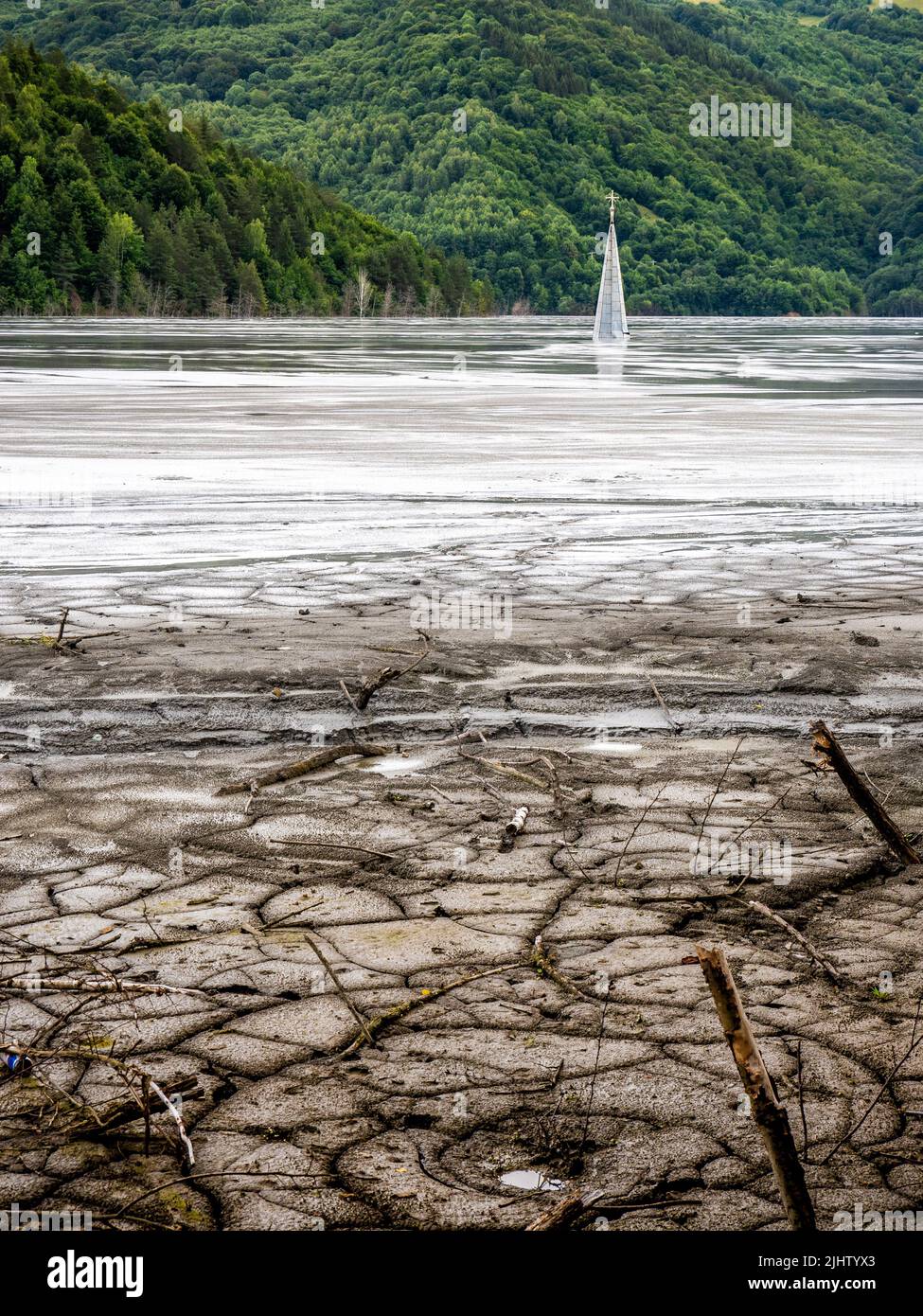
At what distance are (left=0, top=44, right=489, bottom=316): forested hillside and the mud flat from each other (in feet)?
351

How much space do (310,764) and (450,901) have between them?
1.33 meters

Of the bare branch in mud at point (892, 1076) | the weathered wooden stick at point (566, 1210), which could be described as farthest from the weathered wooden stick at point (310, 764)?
the weathered wooden stick at point (566, 1210)

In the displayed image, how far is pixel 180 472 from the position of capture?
14.4 meters

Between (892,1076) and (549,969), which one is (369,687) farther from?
(892,1076)

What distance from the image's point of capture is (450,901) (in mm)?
4133

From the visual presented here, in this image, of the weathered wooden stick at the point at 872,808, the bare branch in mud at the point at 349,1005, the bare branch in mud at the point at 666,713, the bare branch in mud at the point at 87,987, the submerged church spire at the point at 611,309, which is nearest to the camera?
the bare branch in mud at the point at 349,1005

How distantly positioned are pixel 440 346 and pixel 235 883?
5547cm

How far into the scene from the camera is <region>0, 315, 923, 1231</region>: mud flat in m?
2.84

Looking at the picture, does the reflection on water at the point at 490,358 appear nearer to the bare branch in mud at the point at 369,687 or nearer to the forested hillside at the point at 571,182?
the bare branch in mud at the point at 369,687

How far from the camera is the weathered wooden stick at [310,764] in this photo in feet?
16.9

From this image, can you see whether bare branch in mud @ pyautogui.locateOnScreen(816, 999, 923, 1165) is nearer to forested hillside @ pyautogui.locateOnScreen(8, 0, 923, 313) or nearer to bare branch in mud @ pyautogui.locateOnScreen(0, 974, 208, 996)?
bare branch in mud @ pyautogui.locateOnScreen(0, 974, 208, 996)

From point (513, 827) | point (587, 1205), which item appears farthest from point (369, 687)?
point (587, 1205)

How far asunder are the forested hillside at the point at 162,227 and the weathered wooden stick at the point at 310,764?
108427mm

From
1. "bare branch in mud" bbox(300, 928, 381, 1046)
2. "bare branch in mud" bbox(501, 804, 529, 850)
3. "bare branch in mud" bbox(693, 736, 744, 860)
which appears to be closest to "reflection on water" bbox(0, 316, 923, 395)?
"bare branch in mud" bbox(693, 736, 744, 860)
